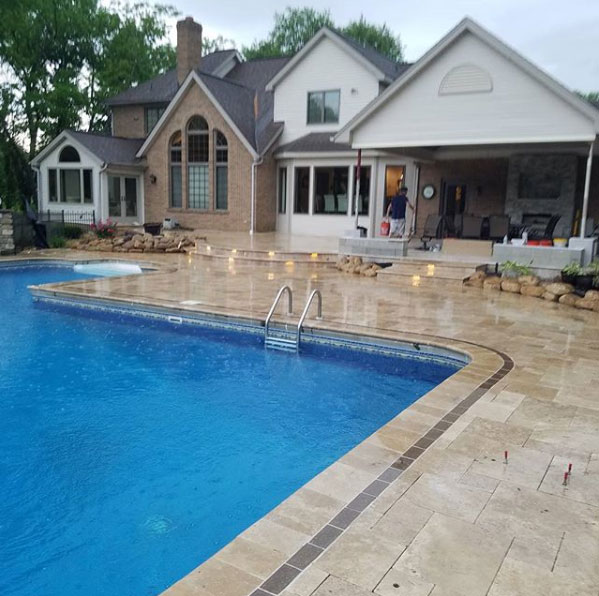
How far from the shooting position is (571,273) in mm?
10875

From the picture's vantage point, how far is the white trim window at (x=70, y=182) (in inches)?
898

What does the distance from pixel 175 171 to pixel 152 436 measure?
61.4 ft

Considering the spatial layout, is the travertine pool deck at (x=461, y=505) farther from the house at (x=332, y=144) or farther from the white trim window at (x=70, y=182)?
the white trim window at (x=70, y=182)

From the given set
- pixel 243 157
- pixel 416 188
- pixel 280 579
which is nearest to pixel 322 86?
pixel 243 157

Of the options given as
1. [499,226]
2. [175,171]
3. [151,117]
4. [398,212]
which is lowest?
[499,226]

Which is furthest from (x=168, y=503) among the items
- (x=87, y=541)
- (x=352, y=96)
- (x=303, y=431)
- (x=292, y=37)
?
(x=292, y=37)

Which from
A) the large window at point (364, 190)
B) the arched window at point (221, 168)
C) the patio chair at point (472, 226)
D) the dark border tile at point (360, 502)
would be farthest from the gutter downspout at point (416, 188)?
the dark border tile at point (360, 502)

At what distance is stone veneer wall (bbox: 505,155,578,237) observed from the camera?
620 inches

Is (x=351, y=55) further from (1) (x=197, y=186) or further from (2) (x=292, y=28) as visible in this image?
(2) (x=292, y=28)

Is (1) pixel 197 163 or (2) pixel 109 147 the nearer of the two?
(1) pixel 197 163

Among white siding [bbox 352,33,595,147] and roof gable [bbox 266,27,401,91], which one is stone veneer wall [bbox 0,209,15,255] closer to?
roof gable [bbox 266,27,401,91]

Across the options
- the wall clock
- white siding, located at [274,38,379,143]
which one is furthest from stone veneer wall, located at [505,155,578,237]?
white siding, located at [274,38,379,143]

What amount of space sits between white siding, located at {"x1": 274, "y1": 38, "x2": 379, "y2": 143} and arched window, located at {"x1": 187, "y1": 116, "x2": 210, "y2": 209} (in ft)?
9.58

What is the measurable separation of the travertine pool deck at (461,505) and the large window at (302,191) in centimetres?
1434
